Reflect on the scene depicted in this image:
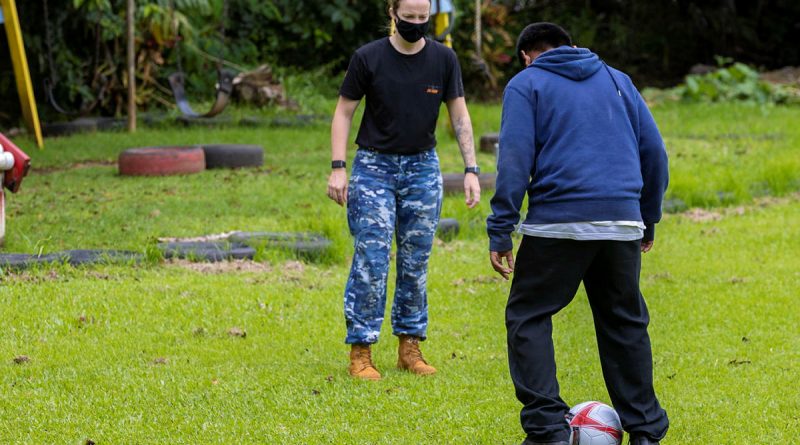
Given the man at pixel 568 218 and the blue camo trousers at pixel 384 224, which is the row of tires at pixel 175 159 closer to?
the blue camo trousers at pixel 384 224

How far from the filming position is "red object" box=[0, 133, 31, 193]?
834 cm

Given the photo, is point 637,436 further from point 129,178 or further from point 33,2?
point 33,2

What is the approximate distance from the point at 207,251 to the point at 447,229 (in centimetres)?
222

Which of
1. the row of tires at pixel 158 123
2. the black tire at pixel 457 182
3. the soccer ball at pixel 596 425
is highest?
the soccer ball at pixel 596 425

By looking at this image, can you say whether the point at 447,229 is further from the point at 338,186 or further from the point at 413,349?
the point at 338,186

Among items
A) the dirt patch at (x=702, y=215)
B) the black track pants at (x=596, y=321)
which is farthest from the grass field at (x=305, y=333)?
the black track pants at (x=596, y=321)

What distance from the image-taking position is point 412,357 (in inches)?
231

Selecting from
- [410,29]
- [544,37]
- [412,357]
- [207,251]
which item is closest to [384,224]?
[412,357]

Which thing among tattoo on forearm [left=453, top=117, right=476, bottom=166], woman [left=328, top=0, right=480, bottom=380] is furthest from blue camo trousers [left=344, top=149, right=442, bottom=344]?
tattoo on forearm [left=453, top=117, right=476, bottom=166]

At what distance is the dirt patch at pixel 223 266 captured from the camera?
8.12 metres

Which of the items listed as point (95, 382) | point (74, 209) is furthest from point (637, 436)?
point (74, 209)

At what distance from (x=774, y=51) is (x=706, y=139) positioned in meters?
10.3

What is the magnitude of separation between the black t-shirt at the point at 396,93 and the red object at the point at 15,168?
3.58 metres

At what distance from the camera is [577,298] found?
7.76 m
